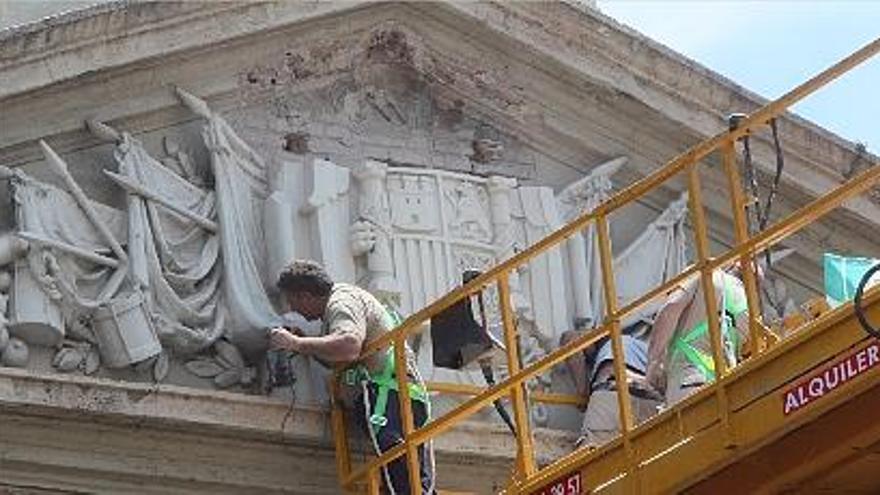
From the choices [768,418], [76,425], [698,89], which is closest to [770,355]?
[768,418]

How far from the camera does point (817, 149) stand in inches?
566

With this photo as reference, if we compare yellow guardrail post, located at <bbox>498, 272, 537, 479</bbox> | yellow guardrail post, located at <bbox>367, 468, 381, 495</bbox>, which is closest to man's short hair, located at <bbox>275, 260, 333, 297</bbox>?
yellow guardrail post, located at <bbox>498, 272, 537, 479</bbox>

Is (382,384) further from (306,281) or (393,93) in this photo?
(393,93)

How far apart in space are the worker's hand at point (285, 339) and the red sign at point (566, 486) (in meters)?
1.62

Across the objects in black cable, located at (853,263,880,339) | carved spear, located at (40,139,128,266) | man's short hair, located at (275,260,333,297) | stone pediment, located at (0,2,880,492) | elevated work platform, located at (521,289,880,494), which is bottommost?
elevated work platform, located at (521,289,880,494)

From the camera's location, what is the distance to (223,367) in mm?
12789

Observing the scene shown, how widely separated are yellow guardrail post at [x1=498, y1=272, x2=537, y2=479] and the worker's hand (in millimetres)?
827

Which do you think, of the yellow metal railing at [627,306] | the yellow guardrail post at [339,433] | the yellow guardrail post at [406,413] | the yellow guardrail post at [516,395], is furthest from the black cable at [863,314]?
the yellow guardrail post at [339,433]

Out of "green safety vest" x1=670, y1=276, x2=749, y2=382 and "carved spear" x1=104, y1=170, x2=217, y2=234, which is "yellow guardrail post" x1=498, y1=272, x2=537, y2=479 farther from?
"carved spear" x1=104, y1=170, x2=217, y2=234

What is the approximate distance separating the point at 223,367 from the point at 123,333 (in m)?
0.49

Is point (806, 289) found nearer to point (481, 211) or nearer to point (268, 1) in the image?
point (481, 211)

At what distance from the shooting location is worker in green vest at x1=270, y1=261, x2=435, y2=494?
12.3 meters

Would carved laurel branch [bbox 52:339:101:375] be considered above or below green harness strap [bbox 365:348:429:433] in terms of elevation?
above

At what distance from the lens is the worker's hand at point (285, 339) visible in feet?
40.4
